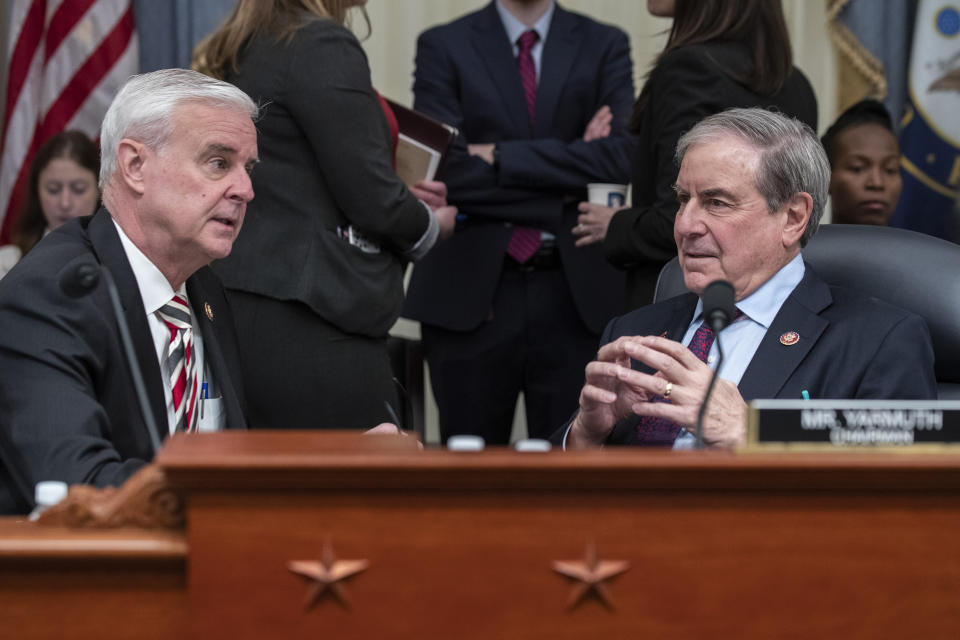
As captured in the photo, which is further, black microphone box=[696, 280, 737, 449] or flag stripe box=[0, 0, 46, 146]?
flag stripe box=[0, 0, 46, 146]

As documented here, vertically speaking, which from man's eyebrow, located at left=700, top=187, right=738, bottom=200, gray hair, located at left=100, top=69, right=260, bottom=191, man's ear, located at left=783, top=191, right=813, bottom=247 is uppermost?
gray hair, located at left=100, top=69, right=260, bottom=191

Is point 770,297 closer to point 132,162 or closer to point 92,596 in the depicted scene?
point 132,162

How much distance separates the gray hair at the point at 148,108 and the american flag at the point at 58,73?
8.49 ft

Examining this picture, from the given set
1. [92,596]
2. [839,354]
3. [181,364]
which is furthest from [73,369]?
[839,354]

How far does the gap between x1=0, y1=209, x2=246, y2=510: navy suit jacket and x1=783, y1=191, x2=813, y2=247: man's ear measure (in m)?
1.21

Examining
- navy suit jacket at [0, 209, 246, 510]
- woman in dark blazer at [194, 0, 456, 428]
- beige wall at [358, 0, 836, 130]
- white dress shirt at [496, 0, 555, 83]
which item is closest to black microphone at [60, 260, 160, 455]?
navy suit jacket at [0, 209, 246, 510]

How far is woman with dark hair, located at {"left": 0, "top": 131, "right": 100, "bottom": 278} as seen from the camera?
4.39m

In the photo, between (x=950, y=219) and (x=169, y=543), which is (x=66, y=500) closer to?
(x=169, y=543)

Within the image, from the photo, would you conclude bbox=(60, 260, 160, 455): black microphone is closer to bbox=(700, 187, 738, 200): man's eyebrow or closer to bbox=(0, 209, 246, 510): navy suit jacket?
bbox=(0, 209, 246, 510): navy suit jacket

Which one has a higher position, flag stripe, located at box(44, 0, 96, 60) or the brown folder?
flag stripe, located at box(44, 0, 96, 60)

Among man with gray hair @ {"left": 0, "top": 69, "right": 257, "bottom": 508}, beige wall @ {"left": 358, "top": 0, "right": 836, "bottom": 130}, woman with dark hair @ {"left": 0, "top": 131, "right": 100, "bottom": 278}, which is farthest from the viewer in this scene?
beige wall @ {"left": 358, "top": 0, "right": 836, "bottom": 130}

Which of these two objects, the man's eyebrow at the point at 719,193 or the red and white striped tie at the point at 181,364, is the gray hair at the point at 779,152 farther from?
the red and white striped tie at the point at 181,364

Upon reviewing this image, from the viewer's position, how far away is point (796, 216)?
243 centimetres

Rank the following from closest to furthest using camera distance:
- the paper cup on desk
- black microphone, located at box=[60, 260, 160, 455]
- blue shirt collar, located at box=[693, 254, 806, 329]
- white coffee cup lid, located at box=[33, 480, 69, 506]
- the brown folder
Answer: white coffee cup lid, located at box=[33, 480, 69, 506], black microphone, located at box=[60, 260, 160, 455], blue shirt collar, located at box=[693, 254, 806, 329], the brown folder, the paper cup on desk
